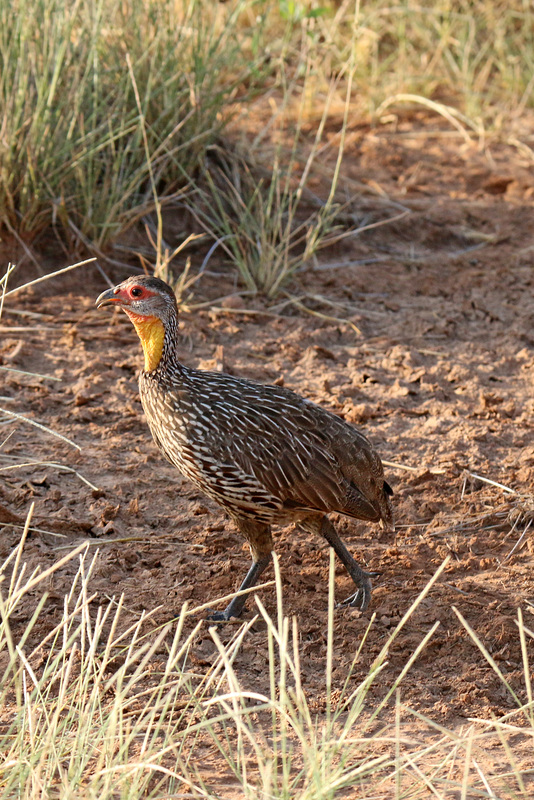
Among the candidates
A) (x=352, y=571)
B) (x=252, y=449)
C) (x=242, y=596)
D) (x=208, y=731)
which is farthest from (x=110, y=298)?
(x=208, y=731)

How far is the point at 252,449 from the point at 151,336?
0.62 metres

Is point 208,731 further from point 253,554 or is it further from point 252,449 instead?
point 252,449

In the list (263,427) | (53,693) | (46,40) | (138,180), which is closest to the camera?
(53,693)

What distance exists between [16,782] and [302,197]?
517 cm

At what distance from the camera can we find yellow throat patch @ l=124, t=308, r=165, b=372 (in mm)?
3824

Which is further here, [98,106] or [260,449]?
[98,106]

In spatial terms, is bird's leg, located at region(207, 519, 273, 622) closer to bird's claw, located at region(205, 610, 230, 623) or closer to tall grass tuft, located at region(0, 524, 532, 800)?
bird's claw, located at region(205, 610, 230, 623)

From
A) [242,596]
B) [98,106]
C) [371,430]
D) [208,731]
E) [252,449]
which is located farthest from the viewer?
[98,106]

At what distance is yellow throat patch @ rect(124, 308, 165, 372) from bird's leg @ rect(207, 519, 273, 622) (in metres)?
0.69

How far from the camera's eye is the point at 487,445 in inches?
190

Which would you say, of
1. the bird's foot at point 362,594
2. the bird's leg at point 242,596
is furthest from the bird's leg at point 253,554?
the bird's foot at point 362,594

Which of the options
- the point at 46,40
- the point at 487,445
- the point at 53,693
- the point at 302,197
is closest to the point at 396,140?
the point at 302,197

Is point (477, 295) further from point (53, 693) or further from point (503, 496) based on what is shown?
point (53, 693)

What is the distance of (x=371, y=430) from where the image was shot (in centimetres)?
495
